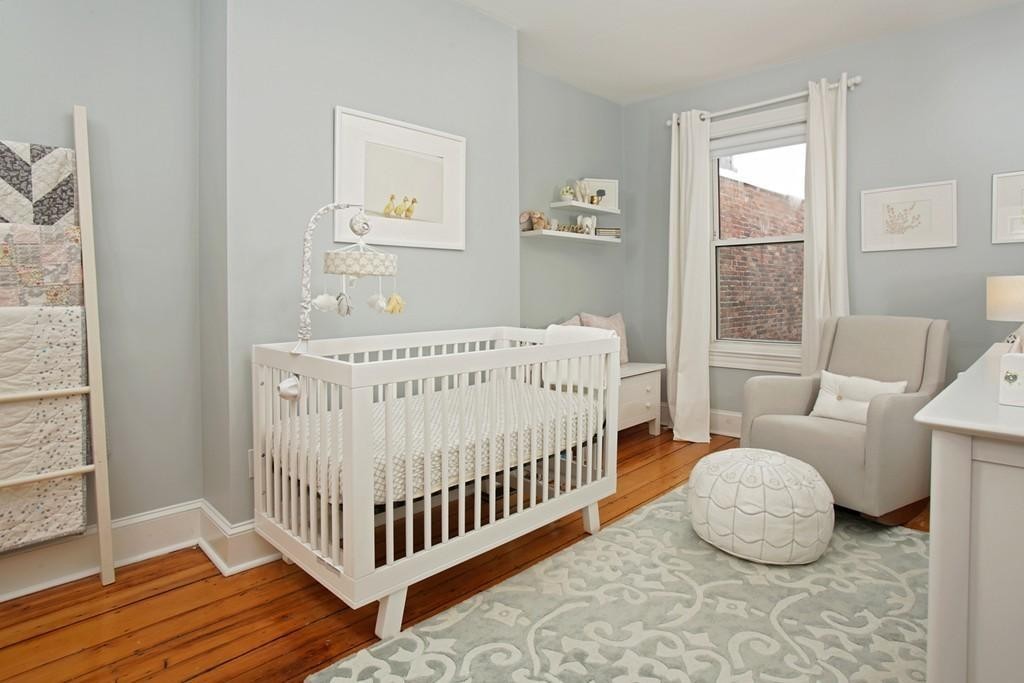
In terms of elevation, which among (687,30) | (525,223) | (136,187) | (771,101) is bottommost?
(136,187)

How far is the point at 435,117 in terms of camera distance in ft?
8.84

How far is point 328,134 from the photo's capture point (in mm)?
2303

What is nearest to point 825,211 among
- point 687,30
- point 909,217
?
point 909,217

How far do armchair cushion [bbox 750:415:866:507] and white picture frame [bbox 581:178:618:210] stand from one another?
1944 millimetres

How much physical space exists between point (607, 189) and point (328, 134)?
2.29 metres

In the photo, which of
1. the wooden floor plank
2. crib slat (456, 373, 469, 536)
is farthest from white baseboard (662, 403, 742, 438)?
the wooden floor plank

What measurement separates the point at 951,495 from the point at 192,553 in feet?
7.99

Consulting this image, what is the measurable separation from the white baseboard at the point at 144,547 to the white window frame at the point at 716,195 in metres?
3.15

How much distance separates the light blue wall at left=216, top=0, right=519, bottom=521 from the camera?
208cm

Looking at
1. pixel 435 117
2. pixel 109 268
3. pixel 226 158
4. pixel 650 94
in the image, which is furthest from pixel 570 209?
pixel 109 268

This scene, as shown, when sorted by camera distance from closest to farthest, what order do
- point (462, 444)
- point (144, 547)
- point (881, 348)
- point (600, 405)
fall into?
point (462, 444) < point (144, 547) < point (600, 405) < point (881, 348)

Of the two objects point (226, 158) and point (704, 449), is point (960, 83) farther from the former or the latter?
point (226, 158)

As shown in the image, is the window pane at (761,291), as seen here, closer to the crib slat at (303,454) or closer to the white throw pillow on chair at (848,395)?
the white throw pillow on chair at (848,395)

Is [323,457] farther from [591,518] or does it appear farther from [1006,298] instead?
[1006,298]
